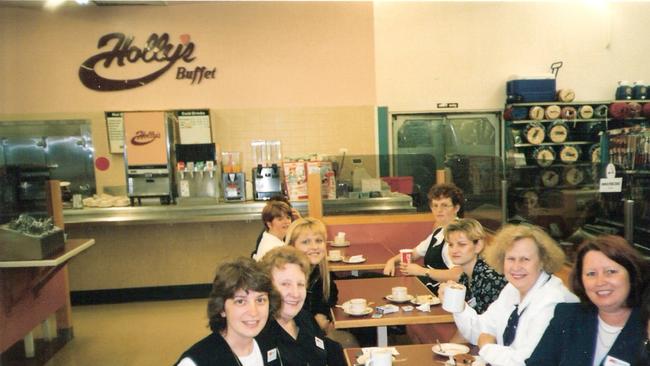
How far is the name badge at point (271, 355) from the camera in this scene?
6.77 feet

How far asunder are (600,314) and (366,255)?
2.73m

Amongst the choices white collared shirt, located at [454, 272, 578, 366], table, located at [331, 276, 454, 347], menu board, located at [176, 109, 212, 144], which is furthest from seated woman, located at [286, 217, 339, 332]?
menu board, located at [176, 109, 212, 144]

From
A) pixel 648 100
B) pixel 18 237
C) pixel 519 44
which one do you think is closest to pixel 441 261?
pixel 18 237

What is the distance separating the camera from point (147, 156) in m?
6.02

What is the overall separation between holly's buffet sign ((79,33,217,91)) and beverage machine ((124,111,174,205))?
2.43ft

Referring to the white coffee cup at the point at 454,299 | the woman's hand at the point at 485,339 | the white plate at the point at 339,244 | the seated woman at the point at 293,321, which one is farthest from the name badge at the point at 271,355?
the white plate at the point at 339,244

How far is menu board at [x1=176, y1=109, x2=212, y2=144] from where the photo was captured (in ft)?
21.0

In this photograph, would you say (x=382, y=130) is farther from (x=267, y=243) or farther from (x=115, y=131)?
(x=267, y=243)

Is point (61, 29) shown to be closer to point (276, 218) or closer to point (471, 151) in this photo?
point (276, 218)

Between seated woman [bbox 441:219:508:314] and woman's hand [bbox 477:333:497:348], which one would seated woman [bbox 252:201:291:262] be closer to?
seated woman [bbox 441:219:508:314]

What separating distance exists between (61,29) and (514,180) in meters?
5.64

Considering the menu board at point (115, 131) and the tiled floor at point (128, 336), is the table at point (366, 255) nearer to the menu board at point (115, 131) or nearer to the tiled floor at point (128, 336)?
the tiled floor at point (128, 336)

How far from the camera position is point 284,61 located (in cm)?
674

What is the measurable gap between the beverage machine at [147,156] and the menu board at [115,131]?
0.33 meters
